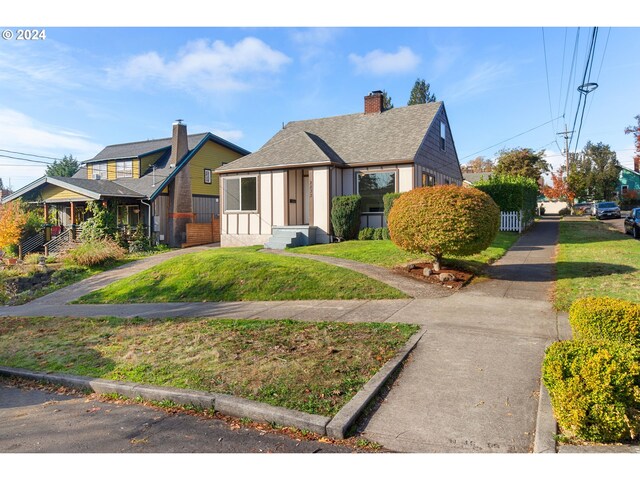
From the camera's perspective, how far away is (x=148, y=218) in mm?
24266

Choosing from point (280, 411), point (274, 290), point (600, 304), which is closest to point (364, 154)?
point (274, 290)

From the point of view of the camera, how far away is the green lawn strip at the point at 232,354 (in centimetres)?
459

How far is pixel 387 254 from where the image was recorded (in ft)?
43.9

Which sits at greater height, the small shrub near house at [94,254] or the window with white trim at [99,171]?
the window with white trim at [99,171]

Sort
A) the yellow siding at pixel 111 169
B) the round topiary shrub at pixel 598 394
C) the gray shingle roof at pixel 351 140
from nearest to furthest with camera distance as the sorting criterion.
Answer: the round topiary shrub at pixel 598 394 < the gray shingle roof at pixel 351 140 < the yellow siding at pixel 111 169

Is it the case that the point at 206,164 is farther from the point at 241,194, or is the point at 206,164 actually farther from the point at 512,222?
the point at 512,222

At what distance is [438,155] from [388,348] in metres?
17.9

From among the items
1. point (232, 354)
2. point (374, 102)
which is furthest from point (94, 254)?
point (374, 102)

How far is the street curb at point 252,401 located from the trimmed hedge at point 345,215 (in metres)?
12.2

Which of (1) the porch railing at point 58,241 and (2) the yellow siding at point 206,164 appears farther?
(2) the yellow siding at point 206,164

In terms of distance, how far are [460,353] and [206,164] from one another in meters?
24.1

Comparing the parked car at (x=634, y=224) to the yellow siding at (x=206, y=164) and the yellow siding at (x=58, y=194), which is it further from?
the yellow siding at (x=58, y=194)

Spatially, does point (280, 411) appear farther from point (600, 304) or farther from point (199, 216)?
point (199, 216)

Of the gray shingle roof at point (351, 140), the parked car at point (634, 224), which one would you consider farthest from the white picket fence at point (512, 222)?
the gray shingle roof at point (351, 140)
